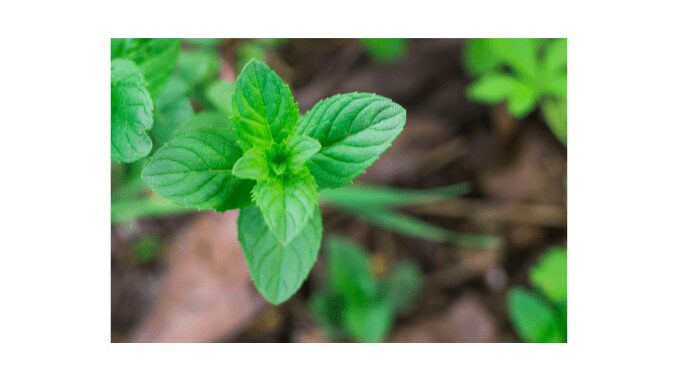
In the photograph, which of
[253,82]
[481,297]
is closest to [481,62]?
[481,297]

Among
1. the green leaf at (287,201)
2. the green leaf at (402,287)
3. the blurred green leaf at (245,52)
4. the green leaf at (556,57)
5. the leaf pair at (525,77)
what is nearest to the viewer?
the green leaf at (287,201)

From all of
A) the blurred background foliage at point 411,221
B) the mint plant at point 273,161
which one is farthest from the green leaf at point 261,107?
the blurred background foliage at point 411,221

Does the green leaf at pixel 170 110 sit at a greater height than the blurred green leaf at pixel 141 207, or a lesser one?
greater

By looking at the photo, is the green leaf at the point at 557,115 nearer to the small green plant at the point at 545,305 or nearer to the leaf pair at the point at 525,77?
the leaf pair at the point at 525,77

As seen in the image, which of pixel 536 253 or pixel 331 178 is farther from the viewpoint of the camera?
pixel 536 253

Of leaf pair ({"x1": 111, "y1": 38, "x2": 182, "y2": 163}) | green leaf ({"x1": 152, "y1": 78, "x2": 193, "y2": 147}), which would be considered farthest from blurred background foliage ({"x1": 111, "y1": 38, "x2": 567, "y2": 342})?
leaf pair ({"x1": 111, "y1": 38, "x2": 182, "y2": 163})

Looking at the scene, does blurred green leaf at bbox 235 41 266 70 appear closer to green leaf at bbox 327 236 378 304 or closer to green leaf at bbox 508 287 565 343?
green leaf at bbox 327 236 378 304

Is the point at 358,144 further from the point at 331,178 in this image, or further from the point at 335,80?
the point at 335,80
